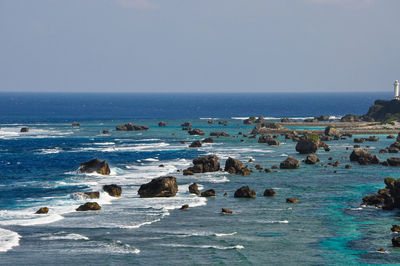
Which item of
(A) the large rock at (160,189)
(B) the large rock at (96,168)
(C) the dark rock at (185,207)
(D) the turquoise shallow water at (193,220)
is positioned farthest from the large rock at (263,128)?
(C) the dark rock at (185,207)

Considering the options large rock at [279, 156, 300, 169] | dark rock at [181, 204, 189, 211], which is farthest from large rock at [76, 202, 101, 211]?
large rock at [279, 156, 300, 169]

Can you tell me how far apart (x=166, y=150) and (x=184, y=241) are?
256 feet

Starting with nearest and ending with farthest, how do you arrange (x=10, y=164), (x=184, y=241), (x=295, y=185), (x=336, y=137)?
(x=184, y=241) < (x=295, y=185) < (x=10, y=164) < (x=336, y=137)

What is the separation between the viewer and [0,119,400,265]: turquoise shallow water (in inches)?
2174

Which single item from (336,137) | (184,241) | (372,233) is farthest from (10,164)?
(336,137)

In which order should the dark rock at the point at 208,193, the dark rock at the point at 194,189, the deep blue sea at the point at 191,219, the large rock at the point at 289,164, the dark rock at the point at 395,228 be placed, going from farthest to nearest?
the large rock at the point at 289,164, the dark rock at the point at 194,189, the dark rock at the point at 208,193, the dark rock at the point at 395,228, the deep blue sea at the point at 191,219

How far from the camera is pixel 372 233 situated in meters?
62.1

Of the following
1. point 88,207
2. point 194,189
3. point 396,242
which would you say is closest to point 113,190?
point 88,207

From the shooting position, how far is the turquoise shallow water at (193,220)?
181 ft

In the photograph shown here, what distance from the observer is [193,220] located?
68000 mm

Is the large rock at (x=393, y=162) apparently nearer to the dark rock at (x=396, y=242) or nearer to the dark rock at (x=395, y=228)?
the dark rock at (x=395, y=228)

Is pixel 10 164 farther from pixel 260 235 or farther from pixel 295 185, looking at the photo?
pixel 260 235

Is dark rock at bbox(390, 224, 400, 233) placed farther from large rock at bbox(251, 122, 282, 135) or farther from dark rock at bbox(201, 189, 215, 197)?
large rock at bbox(251, 122, 282, 135)

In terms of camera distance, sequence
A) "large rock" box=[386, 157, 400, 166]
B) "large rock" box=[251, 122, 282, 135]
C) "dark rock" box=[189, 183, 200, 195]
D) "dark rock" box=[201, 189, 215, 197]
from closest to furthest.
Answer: "dark rock" box=[201, 189, 215, 197] < "dark rock" box=[189, 183, 200, 195] < "large rock" box=[386, 157, 400, 166] < "large rock" box=[251, 122, 282, 135]
